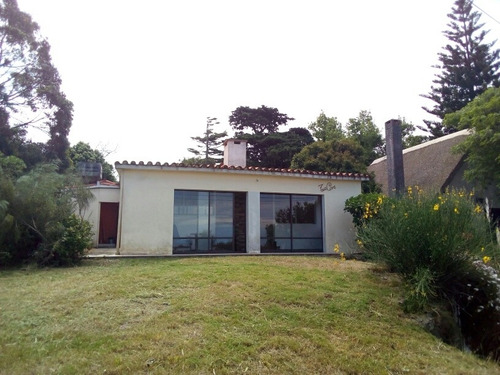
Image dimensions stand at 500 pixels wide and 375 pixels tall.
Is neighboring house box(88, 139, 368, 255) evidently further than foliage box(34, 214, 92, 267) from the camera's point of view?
Yes

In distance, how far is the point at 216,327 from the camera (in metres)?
4.72

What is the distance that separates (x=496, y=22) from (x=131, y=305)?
8.93 m

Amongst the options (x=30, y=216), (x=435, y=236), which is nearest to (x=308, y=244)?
(x=435, y=236)

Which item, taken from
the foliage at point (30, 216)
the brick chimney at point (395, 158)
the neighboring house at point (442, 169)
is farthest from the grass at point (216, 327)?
the neighboring house at point (442, 169)

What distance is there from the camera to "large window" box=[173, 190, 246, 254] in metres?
12.0

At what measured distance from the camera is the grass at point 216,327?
13.0ft

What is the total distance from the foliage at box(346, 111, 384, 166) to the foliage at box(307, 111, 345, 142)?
43.4 inches

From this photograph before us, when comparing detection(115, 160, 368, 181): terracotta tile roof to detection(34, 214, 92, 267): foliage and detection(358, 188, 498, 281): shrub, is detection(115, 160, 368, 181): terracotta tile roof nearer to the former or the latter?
detection(34, 214, 92, 267): foliage

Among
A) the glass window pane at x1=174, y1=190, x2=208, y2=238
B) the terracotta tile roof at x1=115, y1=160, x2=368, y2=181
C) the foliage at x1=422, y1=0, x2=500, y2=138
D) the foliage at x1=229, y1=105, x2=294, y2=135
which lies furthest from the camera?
the foliage at x1=229, y1=105, x2=294, y2=135

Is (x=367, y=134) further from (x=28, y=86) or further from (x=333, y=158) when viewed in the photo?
(x=28, y=86)

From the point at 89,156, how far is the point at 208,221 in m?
21.9

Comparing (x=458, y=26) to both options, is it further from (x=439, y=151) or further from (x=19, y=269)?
(x=19, y=269)

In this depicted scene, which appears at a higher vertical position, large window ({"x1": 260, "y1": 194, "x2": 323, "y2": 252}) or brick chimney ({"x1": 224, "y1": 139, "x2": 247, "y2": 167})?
brick chimney ({"x1": 224, "y1": 139, "x2": 247, "y2": 167})

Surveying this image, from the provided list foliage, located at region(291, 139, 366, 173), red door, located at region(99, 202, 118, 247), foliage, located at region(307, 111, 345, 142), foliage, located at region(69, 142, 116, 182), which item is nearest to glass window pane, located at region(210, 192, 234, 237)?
red door, located at region(99, 202, 118, 247)
